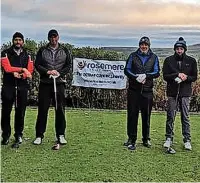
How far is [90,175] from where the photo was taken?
21.2ft

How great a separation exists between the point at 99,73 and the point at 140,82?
19.2ft

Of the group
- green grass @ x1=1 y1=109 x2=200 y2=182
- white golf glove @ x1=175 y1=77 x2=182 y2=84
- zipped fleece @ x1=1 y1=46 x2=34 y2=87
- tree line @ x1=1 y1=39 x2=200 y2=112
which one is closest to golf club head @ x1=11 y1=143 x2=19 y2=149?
green grass @ x1=1 y1=109 x2=200 y2=182

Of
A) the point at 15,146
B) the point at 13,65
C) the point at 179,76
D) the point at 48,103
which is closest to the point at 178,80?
the point at 179,76

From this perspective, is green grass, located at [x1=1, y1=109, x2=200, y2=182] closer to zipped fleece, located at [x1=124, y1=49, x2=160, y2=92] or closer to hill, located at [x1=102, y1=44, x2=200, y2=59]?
zipped fleece, located at [x1=124, y1=49, x2=160, y2=92]

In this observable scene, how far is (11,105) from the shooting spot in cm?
797

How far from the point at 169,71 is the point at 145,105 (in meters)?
0.69

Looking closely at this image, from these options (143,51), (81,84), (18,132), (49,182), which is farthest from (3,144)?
(81,84)

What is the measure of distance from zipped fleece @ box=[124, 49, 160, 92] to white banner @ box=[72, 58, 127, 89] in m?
5.50

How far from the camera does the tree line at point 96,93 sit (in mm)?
13633

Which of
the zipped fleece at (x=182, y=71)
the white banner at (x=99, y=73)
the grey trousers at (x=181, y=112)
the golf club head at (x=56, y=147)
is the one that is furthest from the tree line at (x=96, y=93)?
the golf club head at (x=56, y=147)

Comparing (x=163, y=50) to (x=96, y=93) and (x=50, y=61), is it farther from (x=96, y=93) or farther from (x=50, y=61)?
(x=50, y=61)

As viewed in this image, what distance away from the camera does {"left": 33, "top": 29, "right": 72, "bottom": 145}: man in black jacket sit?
7902 millimetres

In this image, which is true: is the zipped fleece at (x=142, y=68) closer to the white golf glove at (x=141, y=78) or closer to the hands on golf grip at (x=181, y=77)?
the white golf glove at (x=141, y=78)

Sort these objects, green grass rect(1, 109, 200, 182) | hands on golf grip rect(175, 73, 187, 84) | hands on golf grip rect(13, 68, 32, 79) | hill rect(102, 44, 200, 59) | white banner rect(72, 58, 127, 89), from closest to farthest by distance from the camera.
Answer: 1. green grass rect(1, 109, 200, 182)
2. hands on golf grip rect(13, 68, 32, 79)
3. hands on golf grip rect(175, 73, 187, 84)
4. hill rect(102, 44, 200, 59)
5. white banner rect(72, 58, 127, 89)
